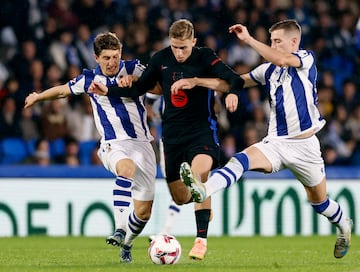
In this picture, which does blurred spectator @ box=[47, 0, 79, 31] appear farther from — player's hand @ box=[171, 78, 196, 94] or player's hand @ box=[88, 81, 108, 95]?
player's hand @ box=[171, 78, 196, 94]

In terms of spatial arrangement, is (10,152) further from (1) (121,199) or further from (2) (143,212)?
(1) (121,199)

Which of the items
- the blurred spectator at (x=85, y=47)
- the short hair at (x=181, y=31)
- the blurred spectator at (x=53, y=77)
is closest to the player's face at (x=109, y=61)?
the short hair at (x=181, y=31)

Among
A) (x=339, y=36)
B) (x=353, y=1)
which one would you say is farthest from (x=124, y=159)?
(x=353, y=1)

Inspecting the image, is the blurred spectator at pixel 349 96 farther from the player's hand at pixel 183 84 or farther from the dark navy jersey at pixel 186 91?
the player's hand at pixel 183 84

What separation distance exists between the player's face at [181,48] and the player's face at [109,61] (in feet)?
1.87

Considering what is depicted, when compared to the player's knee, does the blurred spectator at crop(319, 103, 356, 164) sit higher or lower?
higher

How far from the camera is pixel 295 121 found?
945 cm

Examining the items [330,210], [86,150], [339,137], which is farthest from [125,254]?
[339,137]

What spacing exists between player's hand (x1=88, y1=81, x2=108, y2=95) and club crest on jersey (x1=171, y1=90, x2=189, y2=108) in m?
0.62

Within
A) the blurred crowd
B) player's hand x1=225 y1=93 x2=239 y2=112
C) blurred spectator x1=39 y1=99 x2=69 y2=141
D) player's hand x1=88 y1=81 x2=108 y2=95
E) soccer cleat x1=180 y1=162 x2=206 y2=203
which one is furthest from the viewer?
the blurred crowd

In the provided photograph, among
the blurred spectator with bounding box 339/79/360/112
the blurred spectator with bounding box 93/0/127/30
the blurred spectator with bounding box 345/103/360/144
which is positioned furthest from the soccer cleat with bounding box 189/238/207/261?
the blurred spectator with bounding box 93/0/127/30

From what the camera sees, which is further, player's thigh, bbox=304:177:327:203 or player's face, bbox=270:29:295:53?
player's thigh, bbox=304:177:327:203

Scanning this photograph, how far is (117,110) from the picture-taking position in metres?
10.1

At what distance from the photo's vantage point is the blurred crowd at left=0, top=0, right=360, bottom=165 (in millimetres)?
15914
